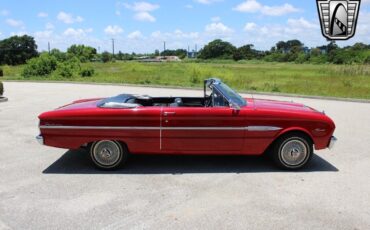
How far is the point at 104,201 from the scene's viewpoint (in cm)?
447

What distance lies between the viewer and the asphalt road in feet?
13.0

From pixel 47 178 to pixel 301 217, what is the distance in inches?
130

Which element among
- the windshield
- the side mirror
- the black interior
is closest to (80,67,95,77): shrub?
the black interior

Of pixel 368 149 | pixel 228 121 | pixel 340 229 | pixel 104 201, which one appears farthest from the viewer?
pixel 368 149

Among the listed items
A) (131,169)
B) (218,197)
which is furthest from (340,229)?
(131,169)

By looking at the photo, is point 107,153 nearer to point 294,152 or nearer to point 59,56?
point 294,152

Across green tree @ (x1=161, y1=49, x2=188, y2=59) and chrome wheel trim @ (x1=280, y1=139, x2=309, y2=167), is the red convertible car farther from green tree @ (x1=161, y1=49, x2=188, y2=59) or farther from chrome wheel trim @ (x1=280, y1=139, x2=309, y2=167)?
green tree @ (x1=161, y1=49, x2=188, y2=59)

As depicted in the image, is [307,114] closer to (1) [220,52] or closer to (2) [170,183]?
(2) [170,183]

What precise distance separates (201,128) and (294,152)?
1386 millimetres

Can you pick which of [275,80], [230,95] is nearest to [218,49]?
[275,80]

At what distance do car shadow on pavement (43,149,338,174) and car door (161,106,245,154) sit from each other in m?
0.38

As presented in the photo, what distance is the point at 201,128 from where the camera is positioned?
5.45m

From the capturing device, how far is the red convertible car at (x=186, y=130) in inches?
214

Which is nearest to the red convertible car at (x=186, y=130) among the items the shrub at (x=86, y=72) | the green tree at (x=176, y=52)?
the shrub at (x=86, y=72)
